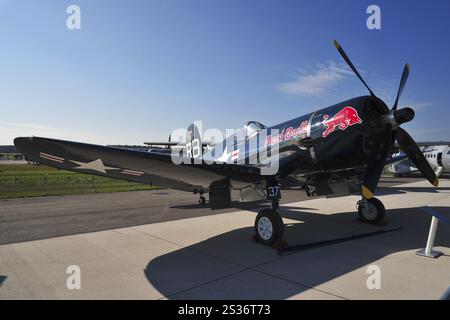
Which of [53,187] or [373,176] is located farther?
[53,187]

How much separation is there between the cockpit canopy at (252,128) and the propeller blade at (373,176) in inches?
115

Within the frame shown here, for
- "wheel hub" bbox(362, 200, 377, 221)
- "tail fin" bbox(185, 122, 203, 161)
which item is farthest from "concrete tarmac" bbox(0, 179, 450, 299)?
"tail fin" bbox(185, 122, 203, 161)

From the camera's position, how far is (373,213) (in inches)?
316

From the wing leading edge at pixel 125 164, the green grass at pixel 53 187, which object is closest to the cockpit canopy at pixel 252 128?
the wing leading edge at pixel 125 164

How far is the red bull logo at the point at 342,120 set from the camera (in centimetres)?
542

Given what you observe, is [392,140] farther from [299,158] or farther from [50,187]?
[50,187]

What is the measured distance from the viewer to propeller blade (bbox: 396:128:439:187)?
608 cm

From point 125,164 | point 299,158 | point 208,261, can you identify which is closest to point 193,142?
A: point 299,158

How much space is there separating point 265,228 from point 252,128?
3.10 meters

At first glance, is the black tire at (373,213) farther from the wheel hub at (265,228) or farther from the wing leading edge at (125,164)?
the wing leading edge at (125,164)

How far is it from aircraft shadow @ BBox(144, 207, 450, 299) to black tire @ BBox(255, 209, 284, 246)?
18 cm

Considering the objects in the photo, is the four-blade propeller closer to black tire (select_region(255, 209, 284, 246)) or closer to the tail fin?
black tire (select_region(255, 209, 284, 246))
